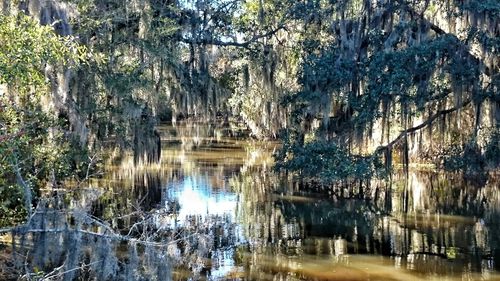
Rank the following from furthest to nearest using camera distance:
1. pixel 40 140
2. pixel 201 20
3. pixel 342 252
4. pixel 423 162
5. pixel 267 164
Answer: pixel 267 164
pixel 423 162
pixel 201 20
pixel 342 252
pixel 40 140

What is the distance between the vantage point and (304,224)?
12.9 metres

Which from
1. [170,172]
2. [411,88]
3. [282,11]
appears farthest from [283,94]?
[170,172]

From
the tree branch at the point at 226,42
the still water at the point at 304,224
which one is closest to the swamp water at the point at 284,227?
the still water at the point at 304,224

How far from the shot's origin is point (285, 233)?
12.1 metres

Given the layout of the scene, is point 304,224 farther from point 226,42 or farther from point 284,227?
point 226,42

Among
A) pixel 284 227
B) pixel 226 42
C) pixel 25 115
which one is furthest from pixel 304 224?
pixel 25 115

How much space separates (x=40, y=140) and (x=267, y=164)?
537 inches

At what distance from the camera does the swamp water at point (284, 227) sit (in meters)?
9.00

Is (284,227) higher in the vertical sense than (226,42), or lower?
lower

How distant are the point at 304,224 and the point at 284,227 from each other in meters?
0.56

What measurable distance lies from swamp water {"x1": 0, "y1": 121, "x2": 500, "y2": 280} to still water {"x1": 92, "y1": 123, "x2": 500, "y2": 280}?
0.08ft

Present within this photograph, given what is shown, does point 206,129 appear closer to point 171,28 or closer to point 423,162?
point 423,162

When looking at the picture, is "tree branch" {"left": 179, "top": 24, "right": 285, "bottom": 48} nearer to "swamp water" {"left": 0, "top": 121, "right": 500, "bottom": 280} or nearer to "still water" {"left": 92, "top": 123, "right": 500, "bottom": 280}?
"swamp water" {"left": 0, "top": 121, "right": 500, "bottom": 280}

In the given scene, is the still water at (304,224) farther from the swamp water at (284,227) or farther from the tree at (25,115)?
the tree at (25,115)
